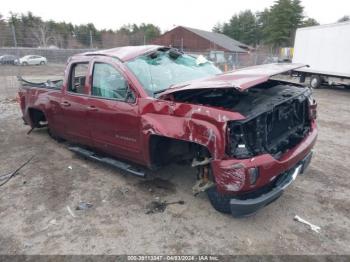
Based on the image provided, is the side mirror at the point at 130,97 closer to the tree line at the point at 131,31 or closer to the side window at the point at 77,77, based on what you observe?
the side window at the point at 77,77

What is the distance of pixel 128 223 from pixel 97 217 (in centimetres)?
41

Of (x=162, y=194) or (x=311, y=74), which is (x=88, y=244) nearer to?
(x=162, y=194)

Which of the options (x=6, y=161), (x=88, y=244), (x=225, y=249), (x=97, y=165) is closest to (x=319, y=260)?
(x=225, y=249)

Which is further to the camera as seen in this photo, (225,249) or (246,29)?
(246,29)

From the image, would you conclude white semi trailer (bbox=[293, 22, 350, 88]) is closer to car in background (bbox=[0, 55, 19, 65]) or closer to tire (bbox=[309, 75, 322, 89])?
tire (bbox=[309, 75, 322, 89])

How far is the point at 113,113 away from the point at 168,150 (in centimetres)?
88

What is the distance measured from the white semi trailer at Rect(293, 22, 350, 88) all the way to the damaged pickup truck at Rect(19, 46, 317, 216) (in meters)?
12.3

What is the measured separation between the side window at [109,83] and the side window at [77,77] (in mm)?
499

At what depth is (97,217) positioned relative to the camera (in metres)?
3.50

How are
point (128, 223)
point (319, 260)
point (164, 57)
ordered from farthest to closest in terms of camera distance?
point (164, 57), point (128, 223), point (319, 260)

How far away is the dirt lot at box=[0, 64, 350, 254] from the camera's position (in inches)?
117

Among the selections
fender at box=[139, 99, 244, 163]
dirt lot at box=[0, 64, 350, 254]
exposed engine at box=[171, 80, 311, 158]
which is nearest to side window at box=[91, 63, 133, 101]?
fender at box=[139, 99, 244, 163]

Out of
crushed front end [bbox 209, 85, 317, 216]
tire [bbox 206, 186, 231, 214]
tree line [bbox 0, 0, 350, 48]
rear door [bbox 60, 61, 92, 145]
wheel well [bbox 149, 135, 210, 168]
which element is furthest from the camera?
tree line [bbox 0, 0, 350, 48]

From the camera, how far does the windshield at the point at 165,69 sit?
380 centimetres
